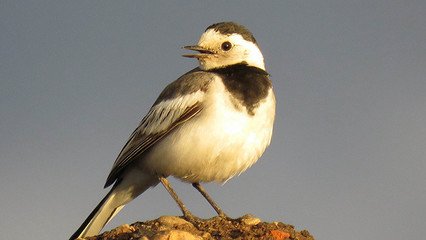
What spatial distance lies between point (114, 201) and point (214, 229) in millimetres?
3565

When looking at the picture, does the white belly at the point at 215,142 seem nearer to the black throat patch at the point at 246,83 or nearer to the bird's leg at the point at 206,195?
the black throat patch at the point at 246,83

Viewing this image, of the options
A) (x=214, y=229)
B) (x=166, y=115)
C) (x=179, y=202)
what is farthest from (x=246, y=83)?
(x=214, y=229)

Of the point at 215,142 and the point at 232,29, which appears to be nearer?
the point at 215,142

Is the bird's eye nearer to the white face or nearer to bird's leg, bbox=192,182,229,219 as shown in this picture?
the white face

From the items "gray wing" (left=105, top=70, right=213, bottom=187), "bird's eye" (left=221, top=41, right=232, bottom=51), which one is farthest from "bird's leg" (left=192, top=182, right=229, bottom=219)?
"bird's eye" (left=221, top=41, right=232, bottom=51)

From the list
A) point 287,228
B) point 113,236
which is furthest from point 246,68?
point 113,236

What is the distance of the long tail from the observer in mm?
13961

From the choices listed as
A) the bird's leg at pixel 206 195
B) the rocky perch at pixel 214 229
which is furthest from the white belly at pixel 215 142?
the rocky perch at pixel 214 229

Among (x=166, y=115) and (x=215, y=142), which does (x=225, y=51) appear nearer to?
(x=166, y=115)

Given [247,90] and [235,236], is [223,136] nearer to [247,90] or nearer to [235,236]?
[247,90]

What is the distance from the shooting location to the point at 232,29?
45.4ft

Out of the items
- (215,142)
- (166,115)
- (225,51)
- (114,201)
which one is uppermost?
(225,51)

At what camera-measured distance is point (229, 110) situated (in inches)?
493

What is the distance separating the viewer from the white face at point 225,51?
13.7 meters
